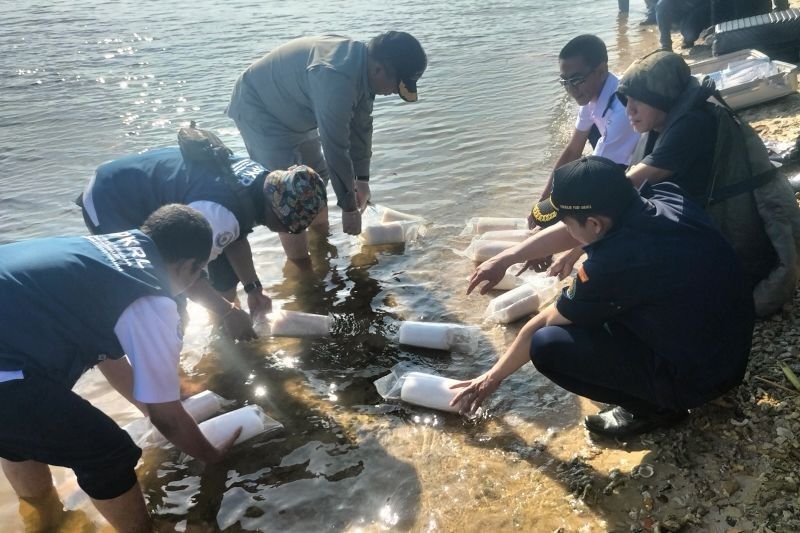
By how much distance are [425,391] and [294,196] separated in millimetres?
1350

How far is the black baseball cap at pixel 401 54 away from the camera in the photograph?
429 centimetres

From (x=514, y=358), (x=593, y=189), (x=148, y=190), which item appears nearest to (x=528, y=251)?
(x=514, y=358)

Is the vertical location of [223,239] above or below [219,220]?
below

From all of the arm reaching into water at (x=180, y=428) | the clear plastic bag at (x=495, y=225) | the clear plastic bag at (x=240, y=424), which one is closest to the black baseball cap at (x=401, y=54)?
the clear plastic bag at (x=495, y=225)

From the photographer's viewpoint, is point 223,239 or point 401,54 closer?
point 223,239

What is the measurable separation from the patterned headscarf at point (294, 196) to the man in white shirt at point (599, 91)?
1748mm

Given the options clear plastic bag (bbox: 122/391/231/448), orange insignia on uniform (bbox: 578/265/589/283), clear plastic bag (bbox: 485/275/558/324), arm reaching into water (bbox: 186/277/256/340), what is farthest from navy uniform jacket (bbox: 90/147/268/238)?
orange insignia on uniform (bbox: 578/265/589/283)

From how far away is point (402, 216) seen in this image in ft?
19.0

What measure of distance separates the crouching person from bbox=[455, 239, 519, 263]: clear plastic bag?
2.73 metres

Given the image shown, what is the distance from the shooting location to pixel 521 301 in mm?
4230

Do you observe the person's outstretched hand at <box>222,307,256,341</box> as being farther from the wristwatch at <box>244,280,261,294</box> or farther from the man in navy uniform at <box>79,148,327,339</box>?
the wristwatch at <box>244,280,261,294</box>

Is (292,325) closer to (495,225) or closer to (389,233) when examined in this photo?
(389,233)

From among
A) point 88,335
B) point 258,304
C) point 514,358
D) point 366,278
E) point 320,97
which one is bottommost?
point 366,278

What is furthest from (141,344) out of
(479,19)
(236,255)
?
(479,19)
